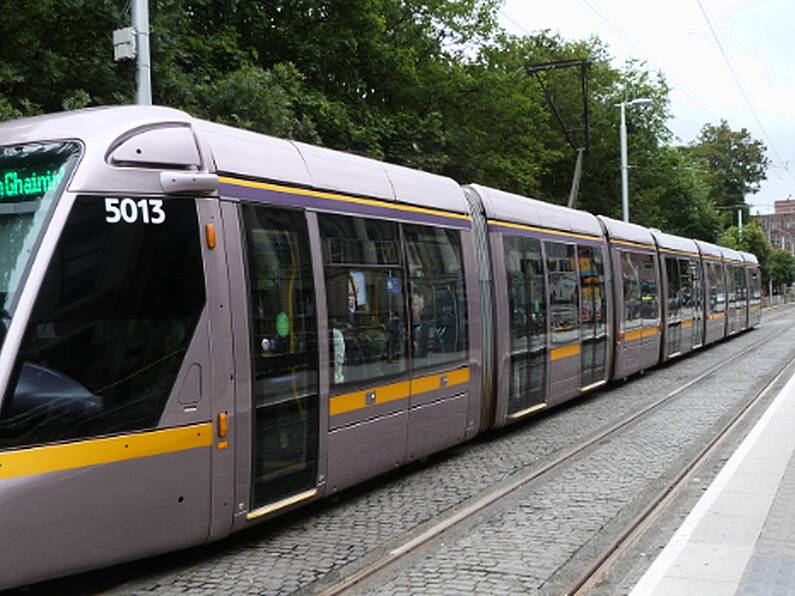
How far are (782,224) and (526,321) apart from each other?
523 ft

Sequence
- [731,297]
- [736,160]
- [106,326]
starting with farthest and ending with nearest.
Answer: [736,160] < [731,297] < [106,326]

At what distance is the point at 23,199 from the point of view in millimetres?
4941

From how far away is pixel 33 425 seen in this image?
4566 mm

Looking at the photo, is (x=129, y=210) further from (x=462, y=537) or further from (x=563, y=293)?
(x=563, y=293)

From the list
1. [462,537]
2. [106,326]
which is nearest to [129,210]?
[106,326]

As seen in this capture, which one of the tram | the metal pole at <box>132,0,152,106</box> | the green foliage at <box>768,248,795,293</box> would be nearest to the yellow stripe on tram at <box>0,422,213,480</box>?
the tram

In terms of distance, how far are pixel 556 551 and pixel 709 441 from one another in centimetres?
482

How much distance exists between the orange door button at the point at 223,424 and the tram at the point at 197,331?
1cm

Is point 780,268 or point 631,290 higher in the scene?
point 780,268

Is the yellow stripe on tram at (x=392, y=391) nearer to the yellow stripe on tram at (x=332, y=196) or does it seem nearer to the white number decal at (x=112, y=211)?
the yellow stripe on tram at (x=332, y=196)

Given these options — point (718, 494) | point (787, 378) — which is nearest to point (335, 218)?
point (718, 494)

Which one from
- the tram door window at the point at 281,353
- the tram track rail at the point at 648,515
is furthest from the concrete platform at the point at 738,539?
the tram door window at the point at 281,353

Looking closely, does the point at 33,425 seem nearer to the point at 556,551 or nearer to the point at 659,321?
the point at 556,551

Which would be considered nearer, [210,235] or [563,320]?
[210,235]
